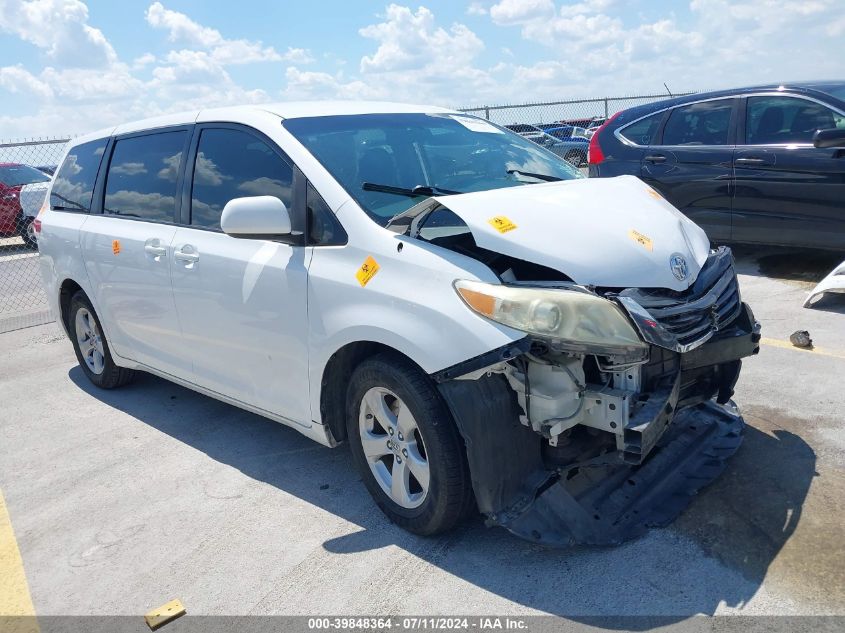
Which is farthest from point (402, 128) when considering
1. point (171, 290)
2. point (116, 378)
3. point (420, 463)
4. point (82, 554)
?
point (116, 378)

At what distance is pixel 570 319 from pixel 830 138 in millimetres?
4807

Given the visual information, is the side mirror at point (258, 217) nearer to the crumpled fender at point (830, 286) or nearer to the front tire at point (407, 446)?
the front tire at point (407, 446)

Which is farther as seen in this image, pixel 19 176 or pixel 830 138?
pixel 19 176

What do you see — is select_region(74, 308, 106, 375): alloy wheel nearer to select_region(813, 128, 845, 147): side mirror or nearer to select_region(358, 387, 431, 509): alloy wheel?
select_region(358, 387, 431, 509): alloy wheel

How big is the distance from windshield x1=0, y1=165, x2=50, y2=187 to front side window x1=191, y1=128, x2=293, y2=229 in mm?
13078

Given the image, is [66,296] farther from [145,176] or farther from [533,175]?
[533,175]

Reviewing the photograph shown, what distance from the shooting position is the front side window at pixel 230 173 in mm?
3615

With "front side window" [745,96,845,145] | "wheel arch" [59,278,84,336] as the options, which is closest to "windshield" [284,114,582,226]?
"wheel arch" [59,278,84,336]

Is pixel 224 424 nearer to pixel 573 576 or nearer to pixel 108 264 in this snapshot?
pixel 108 264

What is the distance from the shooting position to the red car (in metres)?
15.0

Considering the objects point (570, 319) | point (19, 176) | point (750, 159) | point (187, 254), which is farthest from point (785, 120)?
point (19, 176)

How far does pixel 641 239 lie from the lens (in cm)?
299

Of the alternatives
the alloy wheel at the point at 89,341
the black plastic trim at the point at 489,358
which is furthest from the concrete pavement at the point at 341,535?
the black plastic trim at the point at 489,358

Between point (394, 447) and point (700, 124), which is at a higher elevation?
point (700, 124)
